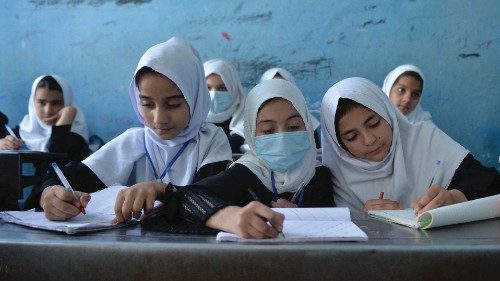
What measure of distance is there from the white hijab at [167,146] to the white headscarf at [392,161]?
39 cm

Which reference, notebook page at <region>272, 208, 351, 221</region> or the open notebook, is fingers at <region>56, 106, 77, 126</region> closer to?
the open notebook

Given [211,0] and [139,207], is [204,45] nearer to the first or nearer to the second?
[211,0]

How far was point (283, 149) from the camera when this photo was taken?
1688 mm

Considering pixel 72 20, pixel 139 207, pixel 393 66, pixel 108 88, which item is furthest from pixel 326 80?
pixel 139 207

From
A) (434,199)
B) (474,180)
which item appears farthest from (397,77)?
(434,199)

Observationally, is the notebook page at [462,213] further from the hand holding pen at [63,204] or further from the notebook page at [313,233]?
the hand holding pen at [63,204]

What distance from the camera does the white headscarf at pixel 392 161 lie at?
1726 mm

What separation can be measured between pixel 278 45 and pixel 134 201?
3274 mm

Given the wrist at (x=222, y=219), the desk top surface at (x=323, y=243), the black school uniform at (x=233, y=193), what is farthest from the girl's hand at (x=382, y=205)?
the wrist at (x=222, y=219)

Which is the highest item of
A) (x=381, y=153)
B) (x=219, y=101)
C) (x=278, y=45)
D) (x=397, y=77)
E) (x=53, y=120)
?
(x=278, y=45)

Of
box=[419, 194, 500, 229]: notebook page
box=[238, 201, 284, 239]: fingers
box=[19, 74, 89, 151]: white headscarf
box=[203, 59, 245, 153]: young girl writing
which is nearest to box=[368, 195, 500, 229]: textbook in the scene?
box=[419, 194, 500, 229]: notebook page

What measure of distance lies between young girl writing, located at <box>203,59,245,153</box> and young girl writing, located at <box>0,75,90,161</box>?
0.93m

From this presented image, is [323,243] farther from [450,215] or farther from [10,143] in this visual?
[10,143]

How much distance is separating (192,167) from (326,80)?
2513mm
